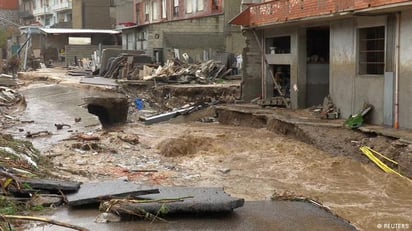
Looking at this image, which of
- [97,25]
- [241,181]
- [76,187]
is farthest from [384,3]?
[97,25]

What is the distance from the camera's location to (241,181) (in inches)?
480

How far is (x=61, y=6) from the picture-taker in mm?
66312

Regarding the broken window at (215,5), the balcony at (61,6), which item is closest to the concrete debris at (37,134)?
the broken window at (215,5)

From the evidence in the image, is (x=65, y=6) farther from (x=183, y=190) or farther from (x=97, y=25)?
(x=183, y=190)

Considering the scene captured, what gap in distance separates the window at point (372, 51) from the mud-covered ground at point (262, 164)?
7.44ft

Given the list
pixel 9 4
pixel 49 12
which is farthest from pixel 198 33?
pixel 9 4

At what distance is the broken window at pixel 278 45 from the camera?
2273cm

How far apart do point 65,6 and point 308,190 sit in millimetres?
58159

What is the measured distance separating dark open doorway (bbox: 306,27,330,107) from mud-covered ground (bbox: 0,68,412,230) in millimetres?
2662

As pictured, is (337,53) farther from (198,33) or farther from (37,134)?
(198,33)

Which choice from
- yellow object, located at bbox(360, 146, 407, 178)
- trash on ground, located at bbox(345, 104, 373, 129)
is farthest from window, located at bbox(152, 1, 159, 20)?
yellow object, located at bbox(360, 146, 407, 178)

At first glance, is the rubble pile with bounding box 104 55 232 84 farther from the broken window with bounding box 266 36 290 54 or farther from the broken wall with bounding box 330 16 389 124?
the broken wall with bounding box 330 16 389 124

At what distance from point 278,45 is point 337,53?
5793mm

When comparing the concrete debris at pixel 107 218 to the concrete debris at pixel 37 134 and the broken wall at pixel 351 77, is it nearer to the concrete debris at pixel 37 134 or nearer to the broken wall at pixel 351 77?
the broken wall at pixel 351 77
